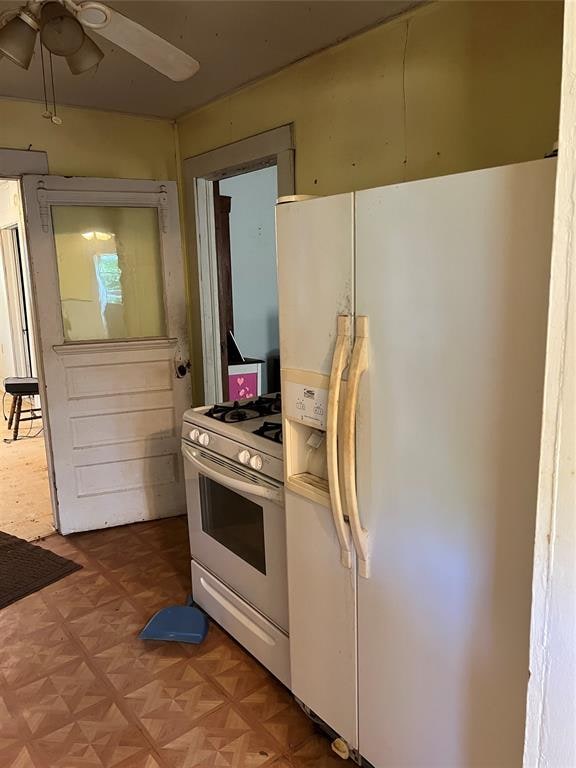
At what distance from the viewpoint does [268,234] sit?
4984 mm

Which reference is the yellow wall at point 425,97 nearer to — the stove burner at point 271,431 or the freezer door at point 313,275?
the freezer door at point 313,275

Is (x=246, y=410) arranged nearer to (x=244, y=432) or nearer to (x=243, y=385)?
(x=244, y=432)

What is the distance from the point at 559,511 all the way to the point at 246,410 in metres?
1.58

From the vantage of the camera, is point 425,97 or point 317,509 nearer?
point 317,509

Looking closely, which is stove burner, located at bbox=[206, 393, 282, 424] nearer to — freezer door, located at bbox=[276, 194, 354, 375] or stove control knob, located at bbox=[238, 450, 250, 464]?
stove control knob, located at bbox=[238, 450, 250, 464]

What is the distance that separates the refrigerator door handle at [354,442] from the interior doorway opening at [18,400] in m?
2.54

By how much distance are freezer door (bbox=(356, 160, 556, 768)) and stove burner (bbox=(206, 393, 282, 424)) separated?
91 centimetres

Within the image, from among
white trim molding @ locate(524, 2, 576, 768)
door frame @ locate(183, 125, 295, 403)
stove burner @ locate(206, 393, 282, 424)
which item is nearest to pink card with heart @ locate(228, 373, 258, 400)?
door frame @ locate(183, 125, 295, 403)

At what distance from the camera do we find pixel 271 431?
203 centimetres

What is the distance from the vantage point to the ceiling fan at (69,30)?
58.2 inches

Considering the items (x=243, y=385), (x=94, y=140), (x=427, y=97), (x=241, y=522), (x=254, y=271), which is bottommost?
(x=241, y=522)

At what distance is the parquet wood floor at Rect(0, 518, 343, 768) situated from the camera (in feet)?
5.86

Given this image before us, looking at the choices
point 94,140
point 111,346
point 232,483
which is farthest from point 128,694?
point 94,140

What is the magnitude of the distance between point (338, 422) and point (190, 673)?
4.32ft
